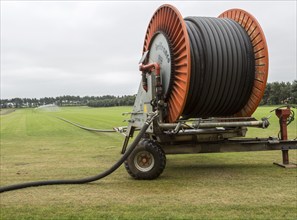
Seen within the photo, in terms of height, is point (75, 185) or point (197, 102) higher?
point (197, 102)

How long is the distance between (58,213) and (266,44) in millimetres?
5169

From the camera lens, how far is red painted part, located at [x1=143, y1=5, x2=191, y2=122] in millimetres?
6895

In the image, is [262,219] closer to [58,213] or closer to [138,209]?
[138,209]

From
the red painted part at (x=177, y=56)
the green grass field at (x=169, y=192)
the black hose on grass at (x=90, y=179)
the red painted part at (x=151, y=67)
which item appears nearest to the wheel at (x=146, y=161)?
the green grass field at (x=169, y=192)

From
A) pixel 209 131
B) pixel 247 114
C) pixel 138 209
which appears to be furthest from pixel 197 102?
pixel 138 209

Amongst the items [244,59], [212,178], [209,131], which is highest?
[244,59]

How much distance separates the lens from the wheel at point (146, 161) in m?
7.11

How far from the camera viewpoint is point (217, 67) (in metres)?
7.48

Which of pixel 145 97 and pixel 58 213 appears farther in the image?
pixel 145 97

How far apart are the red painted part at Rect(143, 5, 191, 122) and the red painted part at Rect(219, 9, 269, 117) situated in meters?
1.74

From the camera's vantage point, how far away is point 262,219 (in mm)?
4594

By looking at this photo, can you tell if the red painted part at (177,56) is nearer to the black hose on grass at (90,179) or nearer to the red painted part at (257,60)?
the black hose on grass at (90,179)

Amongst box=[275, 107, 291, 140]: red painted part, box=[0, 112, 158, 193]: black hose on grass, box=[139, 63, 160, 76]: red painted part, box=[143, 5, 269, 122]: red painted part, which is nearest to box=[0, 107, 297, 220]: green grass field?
box=[0, 112, 158, 193]: black hose on grass

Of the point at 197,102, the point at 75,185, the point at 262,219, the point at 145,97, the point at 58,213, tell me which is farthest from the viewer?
the point at 145,97
